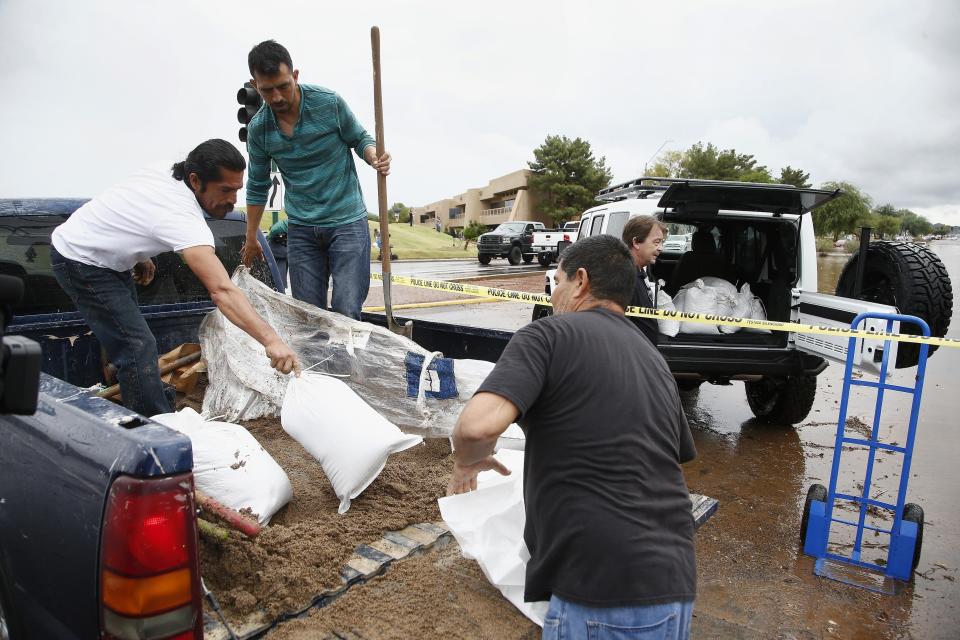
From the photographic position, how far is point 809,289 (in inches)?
184

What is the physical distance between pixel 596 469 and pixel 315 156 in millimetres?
3015

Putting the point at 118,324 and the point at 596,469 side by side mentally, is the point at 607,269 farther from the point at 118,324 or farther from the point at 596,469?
the point at 118,324

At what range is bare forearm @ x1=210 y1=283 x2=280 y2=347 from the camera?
2305 mm

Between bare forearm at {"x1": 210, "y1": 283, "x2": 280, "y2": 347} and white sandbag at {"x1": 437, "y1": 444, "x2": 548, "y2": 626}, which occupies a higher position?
bare forearm at {"x1": 210, "y1": 283, "x2": 280, "y2": 347}

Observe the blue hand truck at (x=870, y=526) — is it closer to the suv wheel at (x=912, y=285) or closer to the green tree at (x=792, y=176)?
the suv wheel at (x=912, y=285)

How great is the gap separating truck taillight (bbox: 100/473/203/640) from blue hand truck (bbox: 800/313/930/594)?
2.79 metres

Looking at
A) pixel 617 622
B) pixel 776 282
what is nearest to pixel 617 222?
pixel 776 282

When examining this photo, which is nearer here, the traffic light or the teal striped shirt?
the teal striped shirt

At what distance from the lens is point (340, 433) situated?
8.02 ft

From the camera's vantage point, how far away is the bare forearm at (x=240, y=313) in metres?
2.30

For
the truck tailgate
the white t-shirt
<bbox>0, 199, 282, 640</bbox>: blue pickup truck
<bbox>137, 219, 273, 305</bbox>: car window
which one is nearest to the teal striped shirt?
<bbox>137, 219, 273, 305</bbox>: car window

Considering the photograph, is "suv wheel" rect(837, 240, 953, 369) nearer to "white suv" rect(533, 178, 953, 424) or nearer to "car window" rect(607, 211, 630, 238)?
"white suv" rect(533, 178, 953, 424)

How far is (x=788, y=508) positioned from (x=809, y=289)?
1.85m

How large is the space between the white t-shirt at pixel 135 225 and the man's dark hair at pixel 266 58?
95 cm
